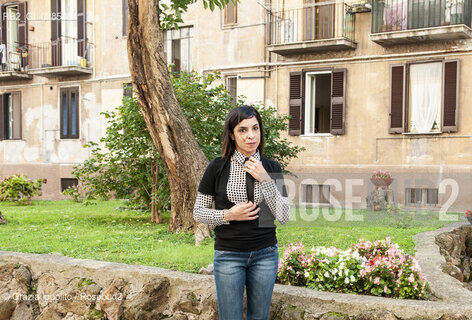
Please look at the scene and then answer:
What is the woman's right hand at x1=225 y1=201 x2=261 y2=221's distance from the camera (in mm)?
3475

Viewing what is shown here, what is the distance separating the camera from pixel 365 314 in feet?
13.8

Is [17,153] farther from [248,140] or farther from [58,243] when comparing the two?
[248,140]

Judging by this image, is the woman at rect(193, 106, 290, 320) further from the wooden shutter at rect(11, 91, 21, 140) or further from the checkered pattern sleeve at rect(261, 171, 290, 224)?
the wooden shutter at rect(11, 91, 21, 140)

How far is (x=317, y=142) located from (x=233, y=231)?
14.4 meters

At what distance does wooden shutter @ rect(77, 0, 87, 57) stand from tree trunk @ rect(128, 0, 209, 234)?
14925 mm

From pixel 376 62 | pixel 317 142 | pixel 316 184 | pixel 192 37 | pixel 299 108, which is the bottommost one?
pixel 316 184

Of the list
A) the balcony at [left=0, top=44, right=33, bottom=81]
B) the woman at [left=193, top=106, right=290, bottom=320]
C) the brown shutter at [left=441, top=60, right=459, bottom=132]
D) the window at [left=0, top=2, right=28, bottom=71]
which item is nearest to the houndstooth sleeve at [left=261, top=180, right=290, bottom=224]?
A: the woman at [left=193, top=106, right=290, bottom=320]

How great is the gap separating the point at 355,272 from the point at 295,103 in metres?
13.7

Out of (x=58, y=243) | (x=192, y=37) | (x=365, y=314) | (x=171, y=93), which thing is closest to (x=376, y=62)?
(x=192, y=37)

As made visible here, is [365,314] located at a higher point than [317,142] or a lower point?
lower

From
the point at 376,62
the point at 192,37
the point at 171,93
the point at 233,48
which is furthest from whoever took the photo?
the point at 192,37

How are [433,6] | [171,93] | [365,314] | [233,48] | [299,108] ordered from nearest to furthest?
[365,314] < [171,93] < [433,6] < [299,108] < [233,48]

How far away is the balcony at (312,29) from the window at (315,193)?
4.34 metres

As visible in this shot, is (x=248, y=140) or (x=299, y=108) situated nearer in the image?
(x=248, y=140)
